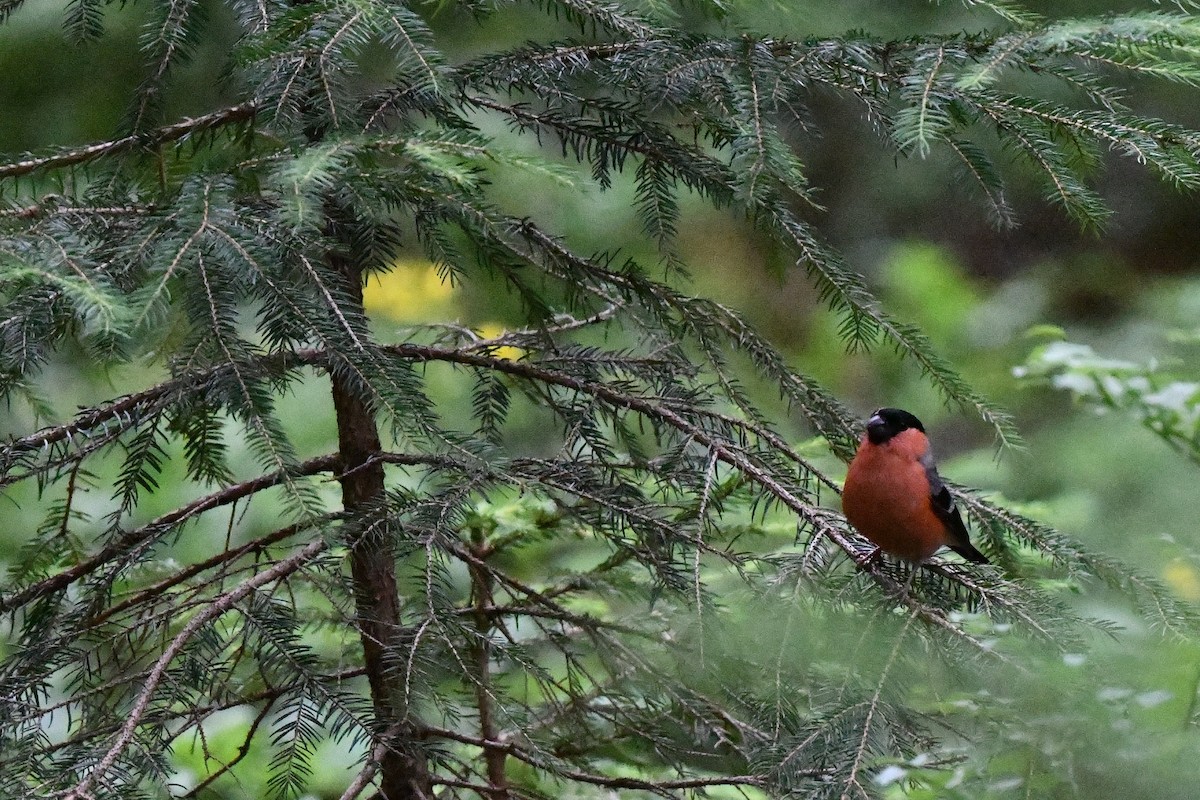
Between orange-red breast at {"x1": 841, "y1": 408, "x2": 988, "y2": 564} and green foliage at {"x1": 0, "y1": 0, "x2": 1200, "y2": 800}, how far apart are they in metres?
0.08

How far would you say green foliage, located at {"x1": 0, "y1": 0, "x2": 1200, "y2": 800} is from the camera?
155 cm

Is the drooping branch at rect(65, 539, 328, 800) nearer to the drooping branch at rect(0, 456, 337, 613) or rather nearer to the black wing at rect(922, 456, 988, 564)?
the drooping branch at rect(0, 456, 337, 613)

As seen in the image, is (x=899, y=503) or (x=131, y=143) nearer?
(x=131, y=143)

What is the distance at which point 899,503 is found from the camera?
88.7 inches

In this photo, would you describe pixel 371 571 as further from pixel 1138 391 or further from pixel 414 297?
pixel 414 297

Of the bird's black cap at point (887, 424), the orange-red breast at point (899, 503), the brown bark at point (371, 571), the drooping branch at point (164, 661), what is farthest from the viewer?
the bird's black cap at point (887, 424)

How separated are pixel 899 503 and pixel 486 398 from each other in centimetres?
94

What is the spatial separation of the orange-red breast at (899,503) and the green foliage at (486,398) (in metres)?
0.08

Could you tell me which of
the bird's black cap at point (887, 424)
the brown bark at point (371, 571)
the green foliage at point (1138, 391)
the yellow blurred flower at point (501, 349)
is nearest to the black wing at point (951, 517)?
the bird's black cap at point (887, 424)

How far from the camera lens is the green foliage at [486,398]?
1.55 meters

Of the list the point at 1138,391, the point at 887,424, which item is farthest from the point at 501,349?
the point at 1138,391

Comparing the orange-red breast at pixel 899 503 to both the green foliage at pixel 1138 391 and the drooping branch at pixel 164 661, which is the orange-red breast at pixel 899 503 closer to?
the green foliage at pixel 1138 391

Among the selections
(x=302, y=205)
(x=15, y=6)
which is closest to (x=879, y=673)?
(x=302, y=205)

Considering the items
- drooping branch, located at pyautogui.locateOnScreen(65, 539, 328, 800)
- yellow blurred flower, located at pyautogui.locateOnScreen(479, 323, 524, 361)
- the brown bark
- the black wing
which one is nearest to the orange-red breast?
the black wing
